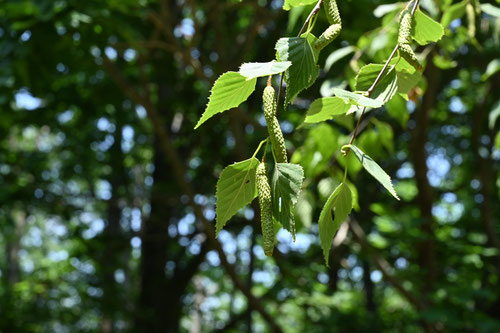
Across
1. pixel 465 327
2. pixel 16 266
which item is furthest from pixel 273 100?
pixel 16 266

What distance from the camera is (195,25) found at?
3246 mm

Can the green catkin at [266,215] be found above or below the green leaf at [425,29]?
below

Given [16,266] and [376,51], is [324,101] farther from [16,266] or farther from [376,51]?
[16,266]

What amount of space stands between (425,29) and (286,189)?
39 centimetres

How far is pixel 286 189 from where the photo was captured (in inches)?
28.3


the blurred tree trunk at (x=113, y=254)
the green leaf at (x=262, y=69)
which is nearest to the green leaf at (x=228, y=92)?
the green leaf at (x=262, y=69)

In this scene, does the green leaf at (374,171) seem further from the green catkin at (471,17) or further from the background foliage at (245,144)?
the green catkin at (471,17)

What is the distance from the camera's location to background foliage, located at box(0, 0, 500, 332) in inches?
88.7

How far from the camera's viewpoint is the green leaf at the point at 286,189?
0.71 metres

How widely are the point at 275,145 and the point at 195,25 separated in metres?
2.69

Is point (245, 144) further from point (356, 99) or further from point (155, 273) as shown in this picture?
point (155, 273)

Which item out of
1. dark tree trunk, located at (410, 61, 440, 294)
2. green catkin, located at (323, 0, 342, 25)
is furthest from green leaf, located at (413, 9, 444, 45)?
dark tree trunk, located at (410, 61, 440, 294)

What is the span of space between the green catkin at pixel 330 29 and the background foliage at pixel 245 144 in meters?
0.52

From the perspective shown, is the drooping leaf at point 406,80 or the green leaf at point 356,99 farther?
the drooping leaf at point 406,80
